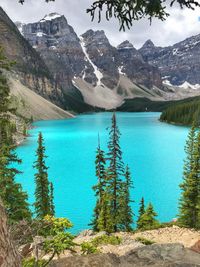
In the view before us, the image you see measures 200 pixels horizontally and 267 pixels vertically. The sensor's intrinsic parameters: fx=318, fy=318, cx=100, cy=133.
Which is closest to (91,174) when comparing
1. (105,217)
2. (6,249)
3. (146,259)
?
(105,217)

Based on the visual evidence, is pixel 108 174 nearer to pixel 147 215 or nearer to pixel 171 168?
pixel 147 215

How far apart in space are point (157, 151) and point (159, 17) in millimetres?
83482

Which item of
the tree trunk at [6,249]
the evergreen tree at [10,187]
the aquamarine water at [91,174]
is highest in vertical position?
the tree trunk at [6,249]

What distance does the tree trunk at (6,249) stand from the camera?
17.5 ft

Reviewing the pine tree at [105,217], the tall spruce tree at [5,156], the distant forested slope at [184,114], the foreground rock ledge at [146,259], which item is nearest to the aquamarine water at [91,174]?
the pine tree at [105,217]

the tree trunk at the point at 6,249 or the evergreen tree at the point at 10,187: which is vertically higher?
the tree trunk at the point at 6,249

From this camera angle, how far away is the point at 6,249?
5453mm

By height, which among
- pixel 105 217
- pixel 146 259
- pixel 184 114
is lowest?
pixel 105 217

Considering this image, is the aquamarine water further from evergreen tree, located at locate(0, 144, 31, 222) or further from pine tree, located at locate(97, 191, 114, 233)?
evergreen tree, located at locate(0, 144, 31, 222)

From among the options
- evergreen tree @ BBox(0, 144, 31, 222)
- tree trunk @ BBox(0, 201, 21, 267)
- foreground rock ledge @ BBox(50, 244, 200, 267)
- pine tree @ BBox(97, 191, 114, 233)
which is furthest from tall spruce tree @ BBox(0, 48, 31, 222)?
tree trunk @ BBox(0, 201, 21, 267)

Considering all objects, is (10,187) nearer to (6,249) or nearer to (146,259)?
(146,259)

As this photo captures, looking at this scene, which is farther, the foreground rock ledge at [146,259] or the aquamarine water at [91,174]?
the aquamarine water at [91,174]

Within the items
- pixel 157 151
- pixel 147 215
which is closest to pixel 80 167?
pixel 157 151

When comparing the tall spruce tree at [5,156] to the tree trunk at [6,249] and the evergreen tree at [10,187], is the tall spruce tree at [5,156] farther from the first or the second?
the tree trunk at [6,249]
